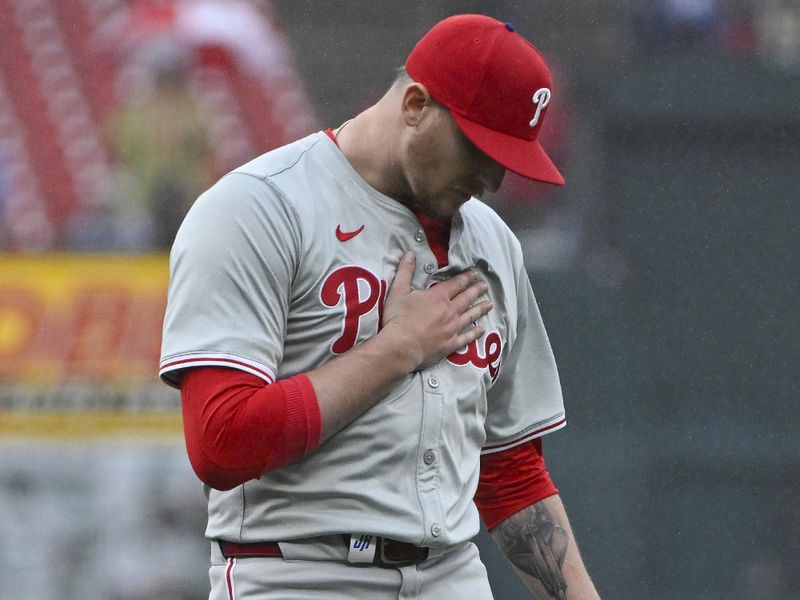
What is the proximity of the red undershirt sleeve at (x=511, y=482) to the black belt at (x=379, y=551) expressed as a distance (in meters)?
0.36

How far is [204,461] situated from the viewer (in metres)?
1.80

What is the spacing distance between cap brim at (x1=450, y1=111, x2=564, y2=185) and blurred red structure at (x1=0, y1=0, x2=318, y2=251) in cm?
466

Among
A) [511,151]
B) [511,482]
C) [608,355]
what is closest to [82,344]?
[608,355]

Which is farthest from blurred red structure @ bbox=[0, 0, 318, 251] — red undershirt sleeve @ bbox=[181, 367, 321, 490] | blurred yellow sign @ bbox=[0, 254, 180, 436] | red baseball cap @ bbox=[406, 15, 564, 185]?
red undershirt sleeve @ bbox=[181, 367, 321, 490]

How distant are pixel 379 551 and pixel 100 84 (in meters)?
5.75

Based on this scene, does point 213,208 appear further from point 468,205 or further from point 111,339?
point 111,339

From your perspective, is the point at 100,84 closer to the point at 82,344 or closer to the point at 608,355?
the point at 82,344

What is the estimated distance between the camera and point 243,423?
5.80 feet

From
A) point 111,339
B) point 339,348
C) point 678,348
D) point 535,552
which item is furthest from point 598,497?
point 339,348

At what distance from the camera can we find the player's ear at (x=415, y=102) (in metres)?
1.95

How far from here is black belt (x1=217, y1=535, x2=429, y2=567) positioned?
6.30 feet

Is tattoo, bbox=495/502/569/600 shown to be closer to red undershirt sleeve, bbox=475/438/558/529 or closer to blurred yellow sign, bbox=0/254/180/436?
red undershirt sleeve, bbox=475/438/558/529

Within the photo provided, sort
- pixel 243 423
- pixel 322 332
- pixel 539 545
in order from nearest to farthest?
pixel 243 423 < pixel 322 332 < pixel 539 545

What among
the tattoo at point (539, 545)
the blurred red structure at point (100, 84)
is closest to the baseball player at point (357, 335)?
the tattoo at point (539, 545)
